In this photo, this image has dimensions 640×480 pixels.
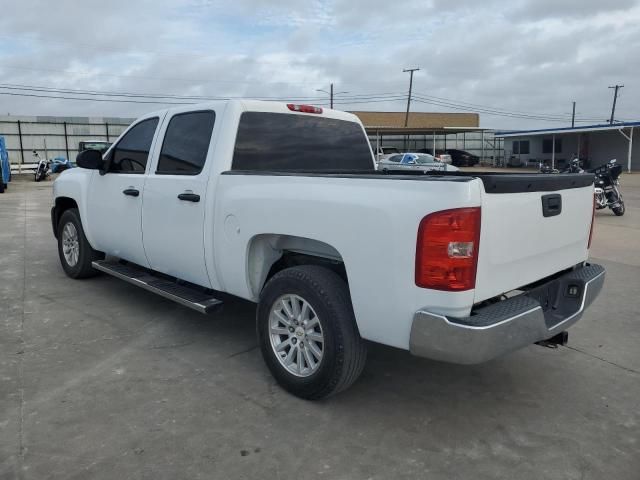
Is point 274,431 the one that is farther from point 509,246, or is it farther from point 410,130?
point 410,130

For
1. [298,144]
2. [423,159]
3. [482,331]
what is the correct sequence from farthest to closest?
[423,159] → [298,144] → [482,331]

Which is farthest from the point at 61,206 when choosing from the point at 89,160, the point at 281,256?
the point at 281,256

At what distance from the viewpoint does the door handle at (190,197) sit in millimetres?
4078

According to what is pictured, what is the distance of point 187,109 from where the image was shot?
4.59 meters

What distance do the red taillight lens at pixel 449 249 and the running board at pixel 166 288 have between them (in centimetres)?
188

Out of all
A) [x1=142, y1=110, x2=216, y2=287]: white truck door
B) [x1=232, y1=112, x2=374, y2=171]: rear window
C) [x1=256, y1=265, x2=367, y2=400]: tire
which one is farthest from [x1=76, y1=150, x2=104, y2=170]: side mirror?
[x1=256, y1=265, x2=367, y2=400]: tire

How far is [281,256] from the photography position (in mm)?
3811

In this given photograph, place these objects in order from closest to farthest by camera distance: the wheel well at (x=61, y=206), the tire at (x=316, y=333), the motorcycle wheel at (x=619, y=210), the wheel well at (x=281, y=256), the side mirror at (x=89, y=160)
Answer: the tire at (x=316, y=333) < the wheel well at (x=281, y=256) < the side mirror at (x=89, y=160) < the wheel well at (x=61, y=206) < the motorcycle wheel at (x=619, y=210)

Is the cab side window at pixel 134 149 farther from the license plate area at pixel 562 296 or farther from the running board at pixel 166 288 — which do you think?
the license plate area at pixel 562 296

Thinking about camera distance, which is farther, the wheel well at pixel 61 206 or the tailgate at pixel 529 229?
the wheel well at pixel 61 206

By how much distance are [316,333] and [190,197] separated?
151 cm

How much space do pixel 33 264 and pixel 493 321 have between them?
265 inches

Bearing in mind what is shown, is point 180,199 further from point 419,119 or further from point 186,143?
point 419,119

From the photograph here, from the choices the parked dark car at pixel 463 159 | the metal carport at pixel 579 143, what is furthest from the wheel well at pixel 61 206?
the parked dark car at pixel 463 159
